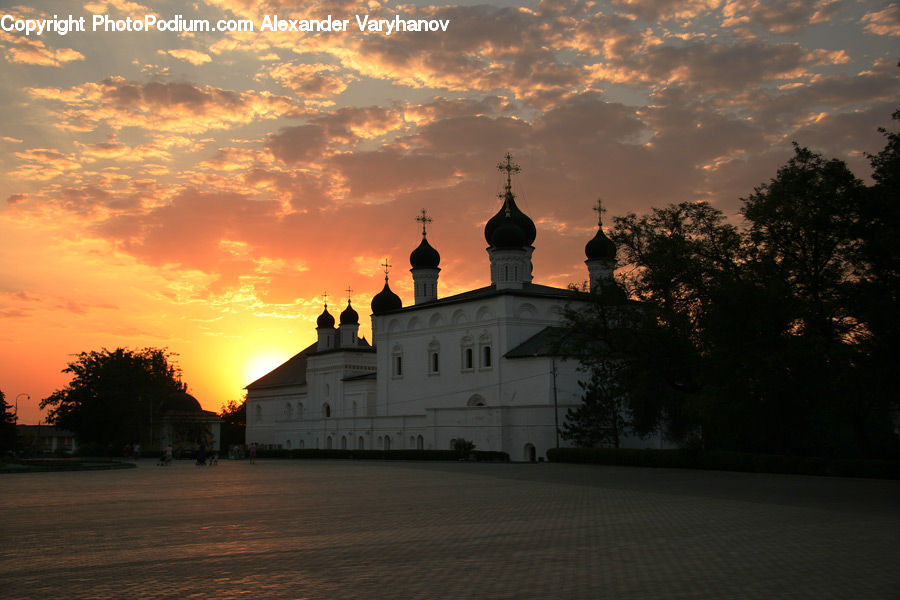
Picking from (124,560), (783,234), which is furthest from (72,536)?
(783,234)

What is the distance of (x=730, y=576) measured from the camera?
9.13 meters

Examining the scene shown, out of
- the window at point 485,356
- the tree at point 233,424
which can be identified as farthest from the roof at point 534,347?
the tree at point 233,424

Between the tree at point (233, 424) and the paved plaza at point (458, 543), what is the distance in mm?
79971

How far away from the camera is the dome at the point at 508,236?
52.6 m

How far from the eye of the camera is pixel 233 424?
10469 cm

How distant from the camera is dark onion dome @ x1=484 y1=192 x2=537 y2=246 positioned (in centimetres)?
5653

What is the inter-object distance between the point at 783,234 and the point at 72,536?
78.0 ft

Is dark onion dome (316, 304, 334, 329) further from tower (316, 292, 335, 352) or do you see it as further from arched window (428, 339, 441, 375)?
arched window (428, 339, 441, 375)

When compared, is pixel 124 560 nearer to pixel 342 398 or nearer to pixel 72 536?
pixel 72 536

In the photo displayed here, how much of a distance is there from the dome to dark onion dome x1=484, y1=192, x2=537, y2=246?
3.15m

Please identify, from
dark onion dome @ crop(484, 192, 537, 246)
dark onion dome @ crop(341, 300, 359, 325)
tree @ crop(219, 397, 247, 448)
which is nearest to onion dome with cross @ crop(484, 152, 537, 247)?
dark onion dome @ crop(484, 192, 537, 246)

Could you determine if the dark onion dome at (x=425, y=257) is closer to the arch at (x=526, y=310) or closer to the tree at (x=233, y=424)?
the arch at (x=526, y=310)

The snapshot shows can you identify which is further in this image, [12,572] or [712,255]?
[712,255]

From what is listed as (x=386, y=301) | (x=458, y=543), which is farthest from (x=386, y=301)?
(x=458, y=543)
